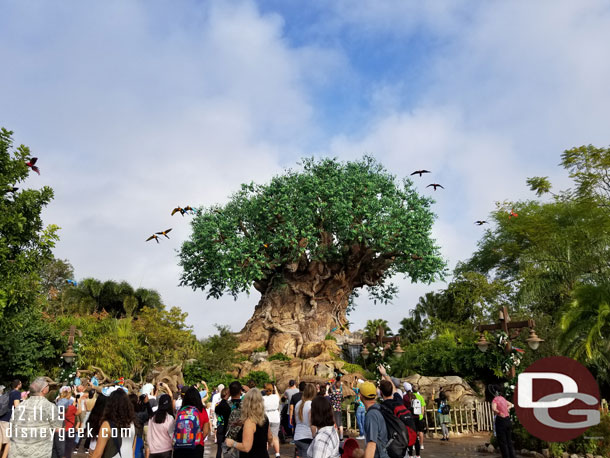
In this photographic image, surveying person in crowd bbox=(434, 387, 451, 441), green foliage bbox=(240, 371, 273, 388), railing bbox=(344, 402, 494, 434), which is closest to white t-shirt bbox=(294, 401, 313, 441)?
railing bbox=(344, 402, 494, 434)

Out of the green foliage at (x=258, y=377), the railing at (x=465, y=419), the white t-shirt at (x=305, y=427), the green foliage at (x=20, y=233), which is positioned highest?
the green foliage at (x=20, y=233)

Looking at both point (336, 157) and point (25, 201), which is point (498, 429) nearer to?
point (25, 201)

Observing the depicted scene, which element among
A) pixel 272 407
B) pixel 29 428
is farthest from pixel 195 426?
pixel 272 407

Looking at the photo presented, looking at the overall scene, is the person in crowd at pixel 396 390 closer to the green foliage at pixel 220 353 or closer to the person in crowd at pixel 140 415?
the person in crowd at pixel 140 415

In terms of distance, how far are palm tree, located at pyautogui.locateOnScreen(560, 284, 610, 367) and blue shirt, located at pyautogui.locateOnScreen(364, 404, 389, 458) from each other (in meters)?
12.4

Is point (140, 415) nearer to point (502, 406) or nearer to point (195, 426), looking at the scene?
point (195, 426)

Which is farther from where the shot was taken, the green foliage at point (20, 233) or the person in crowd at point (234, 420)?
the green foliage at point (20, 233)

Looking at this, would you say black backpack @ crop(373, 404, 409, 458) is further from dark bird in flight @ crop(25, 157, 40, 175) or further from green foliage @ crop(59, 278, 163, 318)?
green foliage @ crop(59, 278, 163, 318)

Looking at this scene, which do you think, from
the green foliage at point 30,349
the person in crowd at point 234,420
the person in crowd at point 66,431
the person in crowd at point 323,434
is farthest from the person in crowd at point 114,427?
the green foliage at point 30,349

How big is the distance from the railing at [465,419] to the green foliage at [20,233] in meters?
12.2

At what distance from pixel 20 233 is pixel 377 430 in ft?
54.0

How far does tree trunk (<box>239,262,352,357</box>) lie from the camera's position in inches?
1350

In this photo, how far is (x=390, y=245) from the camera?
32.8 m

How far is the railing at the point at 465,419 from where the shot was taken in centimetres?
1844
